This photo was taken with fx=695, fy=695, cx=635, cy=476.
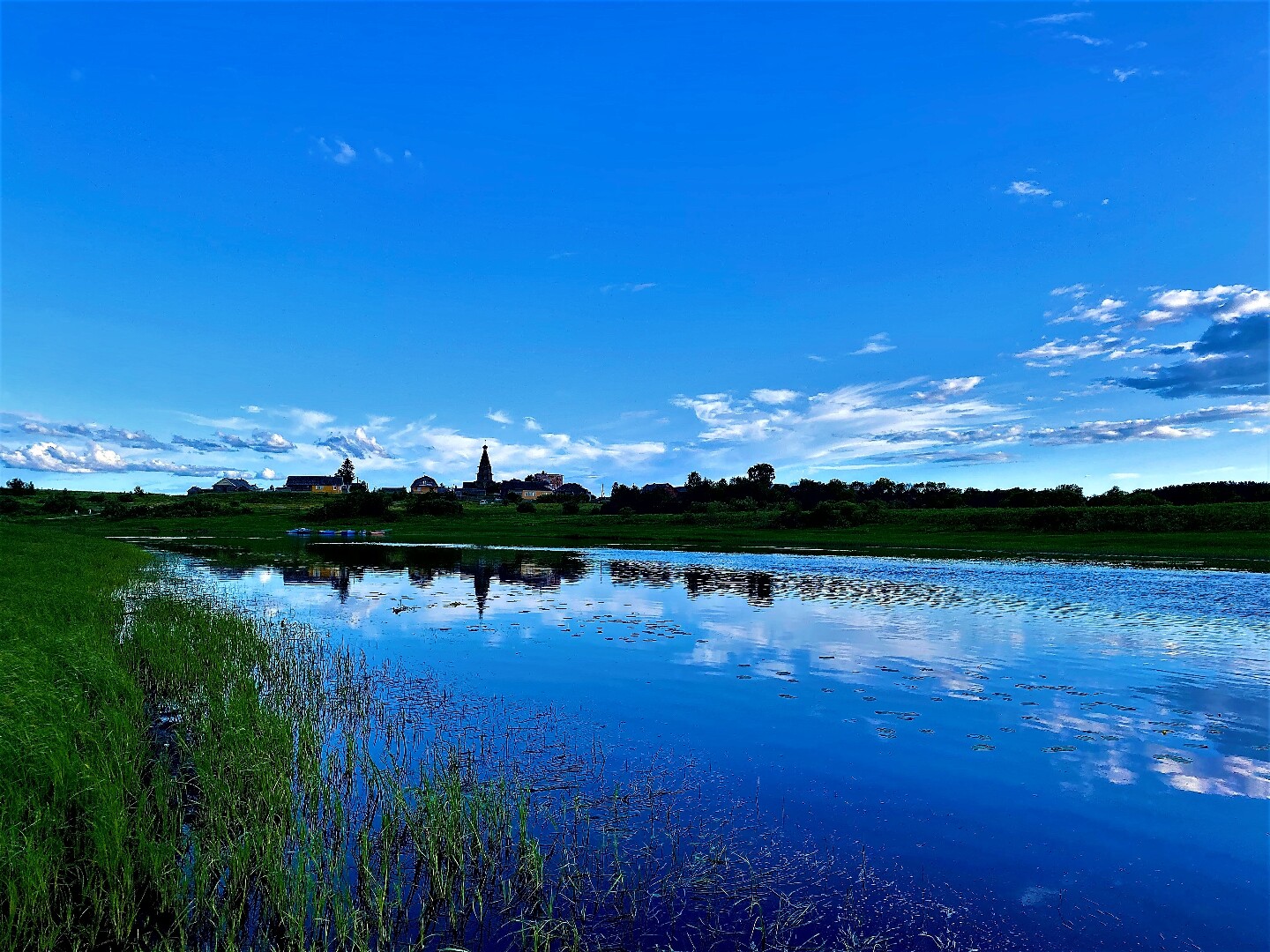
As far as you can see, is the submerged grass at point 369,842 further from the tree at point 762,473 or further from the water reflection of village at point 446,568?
the tree at point 762,473

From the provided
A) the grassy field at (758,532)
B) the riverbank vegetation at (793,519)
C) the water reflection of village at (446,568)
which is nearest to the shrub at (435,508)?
the riverbank vegetation at (793,519)

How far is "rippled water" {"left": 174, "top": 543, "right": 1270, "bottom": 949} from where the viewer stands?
33.0ft

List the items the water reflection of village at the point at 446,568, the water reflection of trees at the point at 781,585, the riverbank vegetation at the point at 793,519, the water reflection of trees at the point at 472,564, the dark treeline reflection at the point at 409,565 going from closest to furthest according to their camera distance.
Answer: the water reflection of trees at the point at 781,585
the water reflection of village at the point at 446,568
the water reflection of trees at the point at 472,564
the dark treeline reflection at the point at 409,565
the riverbank vegetation at the point at 793,519

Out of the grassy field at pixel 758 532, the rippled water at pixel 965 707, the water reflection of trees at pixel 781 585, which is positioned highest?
the grassy field at pixel 758 532

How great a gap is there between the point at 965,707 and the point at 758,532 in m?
88.6

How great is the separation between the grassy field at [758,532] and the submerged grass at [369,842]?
61.9m

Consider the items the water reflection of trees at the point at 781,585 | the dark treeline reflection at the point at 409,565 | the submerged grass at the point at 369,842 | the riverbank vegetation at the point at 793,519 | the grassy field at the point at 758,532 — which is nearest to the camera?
the submerged grass at the point at 369,842

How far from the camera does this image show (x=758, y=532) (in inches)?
4181

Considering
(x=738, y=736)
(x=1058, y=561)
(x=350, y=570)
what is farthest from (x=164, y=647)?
(x=1058, y=561)

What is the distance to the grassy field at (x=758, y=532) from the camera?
7012cm

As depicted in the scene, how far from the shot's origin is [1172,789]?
42.2 ft

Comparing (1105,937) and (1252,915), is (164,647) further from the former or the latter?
(1252,915)

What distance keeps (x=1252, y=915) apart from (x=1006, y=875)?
2.89 m

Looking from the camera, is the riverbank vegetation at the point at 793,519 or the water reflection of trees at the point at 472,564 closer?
the water reflection of trees at the point at 472,564
